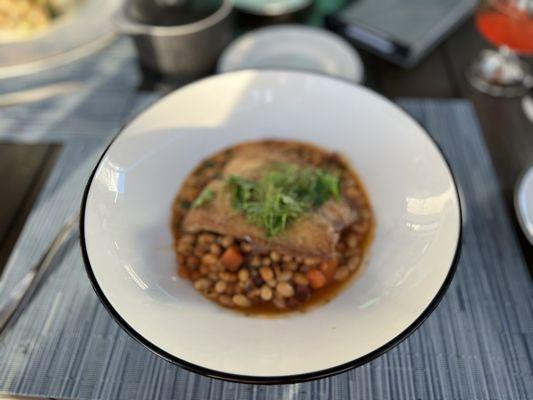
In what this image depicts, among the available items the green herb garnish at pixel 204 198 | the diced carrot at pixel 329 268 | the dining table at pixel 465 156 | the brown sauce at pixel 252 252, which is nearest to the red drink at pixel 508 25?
the dining table at pixel 465 156

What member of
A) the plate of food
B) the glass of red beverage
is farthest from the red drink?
the plate of food

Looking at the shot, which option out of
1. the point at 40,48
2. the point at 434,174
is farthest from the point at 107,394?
the point at 40,48

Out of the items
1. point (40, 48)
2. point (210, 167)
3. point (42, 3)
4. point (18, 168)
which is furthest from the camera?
point (42, 3)

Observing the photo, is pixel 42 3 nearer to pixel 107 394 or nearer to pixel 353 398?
pixel 107 394

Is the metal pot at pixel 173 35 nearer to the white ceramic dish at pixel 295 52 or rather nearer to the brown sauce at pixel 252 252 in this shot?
the white ceramic dish at pixel 295 52

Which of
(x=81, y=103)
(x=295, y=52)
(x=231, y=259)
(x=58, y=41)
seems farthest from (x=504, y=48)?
(x=58, y=41)

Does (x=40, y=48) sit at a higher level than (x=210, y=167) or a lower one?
higher
